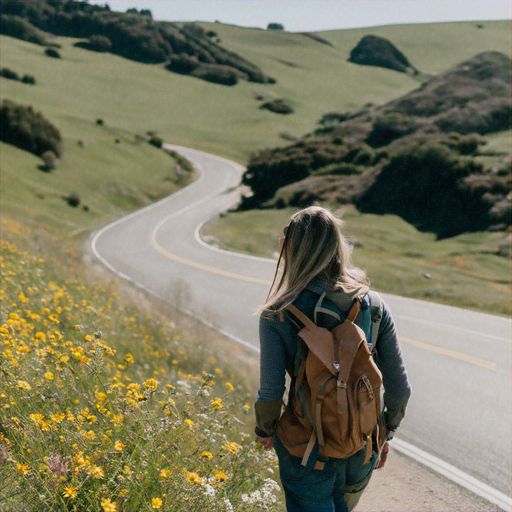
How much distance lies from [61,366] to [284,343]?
6.61ft

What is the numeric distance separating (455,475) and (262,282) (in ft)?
44.9

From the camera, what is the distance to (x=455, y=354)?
11.1 metres

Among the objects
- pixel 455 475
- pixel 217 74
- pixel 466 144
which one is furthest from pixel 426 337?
pixel 217 74

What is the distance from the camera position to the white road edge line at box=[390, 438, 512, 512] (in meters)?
5.74

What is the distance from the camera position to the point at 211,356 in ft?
30.4

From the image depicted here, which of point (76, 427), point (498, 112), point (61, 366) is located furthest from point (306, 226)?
point (498, 112)

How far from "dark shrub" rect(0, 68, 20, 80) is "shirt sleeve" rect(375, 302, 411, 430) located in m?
83.2

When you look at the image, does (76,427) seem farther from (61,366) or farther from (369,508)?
(369,508)

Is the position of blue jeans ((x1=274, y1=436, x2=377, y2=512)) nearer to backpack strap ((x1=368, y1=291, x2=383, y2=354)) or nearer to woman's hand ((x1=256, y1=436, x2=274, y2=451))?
woman's hand ((x1=256, y1=436, x2=274, y2=451))

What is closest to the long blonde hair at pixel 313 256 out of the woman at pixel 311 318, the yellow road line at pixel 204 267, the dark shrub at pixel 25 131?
the woman at pixel 311 318

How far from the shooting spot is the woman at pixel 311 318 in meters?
2.89

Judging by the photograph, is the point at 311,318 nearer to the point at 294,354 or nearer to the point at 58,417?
the point at 294,354

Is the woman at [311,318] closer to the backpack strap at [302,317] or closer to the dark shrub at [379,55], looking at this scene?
the backpack strap at [302,317]

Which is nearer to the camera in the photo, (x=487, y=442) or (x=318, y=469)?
(x=318, y=469)
